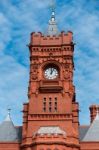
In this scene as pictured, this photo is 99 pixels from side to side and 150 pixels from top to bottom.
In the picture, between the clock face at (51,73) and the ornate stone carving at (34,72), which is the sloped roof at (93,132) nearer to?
the clock face at (51,73)

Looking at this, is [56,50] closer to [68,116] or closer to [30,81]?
[30,81]

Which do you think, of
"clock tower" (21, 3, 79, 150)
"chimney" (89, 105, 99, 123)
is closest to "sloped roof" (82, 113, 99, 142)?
"clock tower" (21, 3, 79, 150)

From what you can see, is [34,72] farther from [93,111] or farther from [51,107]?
[93,111]

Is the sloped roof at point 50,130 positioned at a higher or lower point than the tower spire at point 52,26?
lower

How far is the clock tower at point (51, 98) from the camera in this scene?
68.7 metres

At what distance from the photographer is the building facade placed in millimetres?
69062

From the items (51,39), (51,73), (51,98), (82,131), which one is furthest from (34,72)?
(82,131)

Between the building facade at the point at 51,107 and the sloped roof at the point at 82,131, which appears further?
the sloped roof at the point at 82,131

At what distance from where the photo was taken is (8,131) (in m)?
77.2

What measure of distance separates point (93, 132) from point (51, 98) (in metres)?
9.62

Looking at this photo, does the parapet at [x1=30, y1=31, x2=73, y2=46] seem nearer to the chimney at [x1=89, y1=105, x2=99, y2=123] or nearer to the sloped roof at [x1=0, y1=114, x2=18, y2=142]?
the sloped roof at [x1=0, y1=114, x2=18, y2=142]

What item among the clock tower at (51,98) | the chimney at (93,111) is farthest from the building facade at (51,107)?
the chimney at (93,111)

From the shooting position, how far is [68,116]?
7100 cm

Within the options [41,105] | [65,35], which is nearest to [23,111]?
[41,105]
